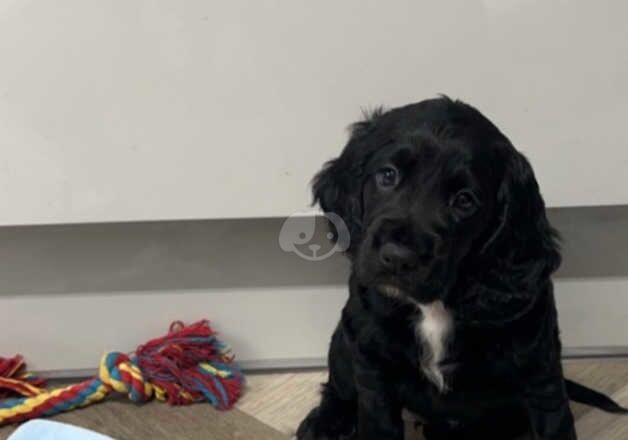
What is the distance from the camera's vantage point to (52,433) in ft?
4.52

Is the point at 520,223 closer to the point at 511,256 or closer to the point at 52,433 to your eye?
the point at 511,256

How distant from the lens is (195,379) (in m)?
1.65

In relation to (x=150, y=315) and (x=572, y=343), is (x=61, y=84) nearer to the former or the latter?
(x=150, y=315)

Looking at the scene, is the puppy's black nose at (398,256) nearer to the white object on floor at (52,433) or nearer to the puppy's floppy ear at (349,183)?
the puppy's floppy ear at (349,183)

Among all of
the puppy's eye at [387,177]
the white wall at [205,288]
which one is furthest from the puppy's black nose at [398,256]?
the white wall at [205,288]

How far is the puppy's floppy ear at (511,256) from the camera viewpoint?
1.19 m

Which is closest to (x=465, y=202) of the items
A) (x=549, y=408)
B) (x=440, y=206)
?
(x=440, y=206)

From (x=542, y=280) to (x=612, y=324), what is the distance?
1.99ft

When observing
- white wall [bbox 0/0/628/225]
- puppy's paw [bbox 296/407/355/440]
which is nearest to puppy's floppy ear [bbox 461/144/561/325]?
white wall [bbox 0/0/628/225]

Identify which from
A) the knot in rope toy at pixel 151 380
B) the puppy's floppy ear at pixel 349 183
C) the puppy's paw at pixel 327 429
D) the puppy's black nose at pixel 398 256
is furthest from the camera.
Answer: the knot in rope toy at pixel 151 380

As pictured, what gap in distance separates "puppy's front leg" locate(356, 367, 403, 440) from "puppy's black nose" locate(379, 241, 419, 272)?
0.79 feet

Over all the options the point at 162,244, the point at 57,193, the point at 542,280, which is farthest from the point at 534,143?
the point at 57,193

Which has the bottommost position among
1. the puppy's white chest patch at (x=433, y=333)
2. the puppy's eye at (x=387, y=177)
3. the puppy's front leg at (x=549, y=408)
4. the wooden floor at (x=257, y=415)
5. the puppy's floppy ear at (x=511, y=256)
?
the wooden floor at (x=257, y=415)

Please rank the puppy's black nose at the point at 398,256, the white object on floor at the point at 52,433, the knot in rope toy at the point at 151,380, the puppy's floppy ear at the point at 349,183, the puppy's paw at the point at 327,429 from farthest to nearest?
the knot in rope toy at the point at 151,380 → the puppy's paw at the point at 327,429 → the white object on floor at the point at 52,433 → the puppy's floppy ear at the point at 349,183 → the puppy's black nose at the point at 398,256
